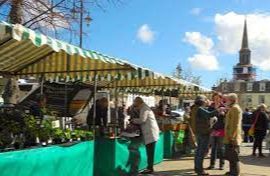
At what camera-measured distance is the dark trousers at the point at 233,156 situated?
10.7m

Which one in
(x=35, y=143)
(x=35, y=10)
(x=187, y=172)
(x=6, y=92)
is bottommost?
(x=187, y=172)

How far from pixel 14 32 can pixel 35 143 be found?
2321 mm

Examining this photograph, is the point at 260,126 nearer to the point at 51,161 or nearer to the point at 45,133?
the point at 45,133

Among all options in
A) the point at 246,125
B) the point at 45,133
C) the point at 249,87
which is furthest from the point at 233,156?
the point at 249,87

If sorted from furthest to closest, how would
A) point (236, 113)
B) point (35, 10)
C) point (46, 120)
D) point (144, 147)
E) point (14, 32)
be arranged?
point (35, 10) < point (144, 147) < point (236, 113) < point (46, 120) < point (14, 32)

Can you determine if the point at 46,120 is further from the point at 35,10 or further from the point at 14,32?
the point at 35,10

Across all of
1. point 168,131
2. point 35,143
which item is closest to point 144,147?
point 168,131

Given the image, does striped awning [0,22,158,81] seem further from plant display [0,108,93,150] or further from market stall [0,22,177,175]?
plant display [0,108,93,150]

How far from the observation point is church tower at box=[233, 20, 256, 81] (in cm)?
14100

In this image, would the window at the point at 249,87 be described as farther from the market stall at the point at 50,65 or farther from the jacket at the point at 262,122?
the market stall at the point at 50,65

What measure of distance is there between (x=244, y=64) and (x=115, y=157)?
457 feet

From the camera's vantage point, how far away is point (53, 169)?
735cm

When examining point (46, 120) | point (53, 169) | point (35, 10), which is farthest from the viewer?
point (35, 10)

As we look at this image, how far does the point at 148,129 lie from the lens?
11031mm
